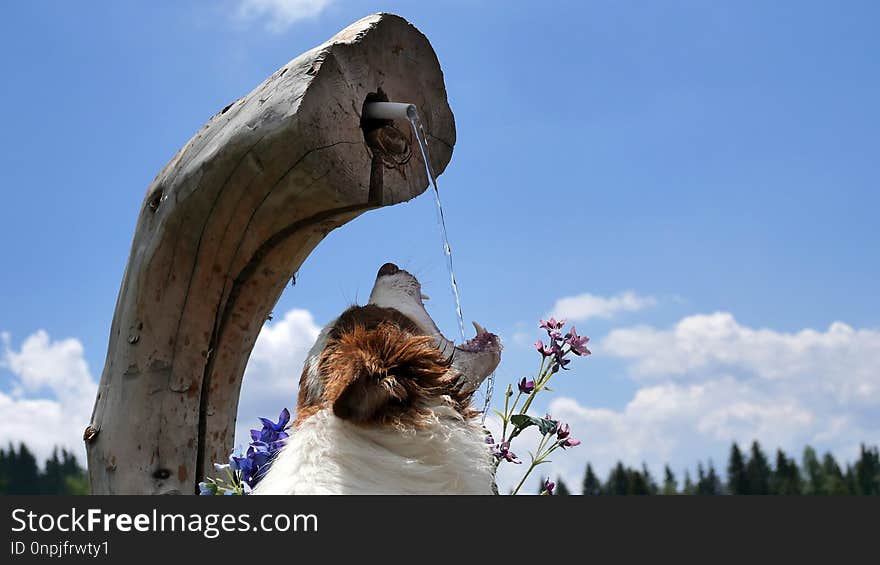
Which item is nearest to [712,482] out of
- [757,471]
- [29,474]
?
[757,471]

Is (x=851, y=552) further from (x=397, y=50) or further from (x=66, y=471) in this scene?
(x=66, y=471)

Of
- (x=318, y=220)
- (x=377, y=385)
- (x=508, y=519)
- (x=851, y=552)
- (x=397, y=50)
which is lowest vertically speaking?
(x=851, y=552)

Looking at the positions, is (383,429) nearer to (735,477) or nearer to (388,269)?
(388,269)

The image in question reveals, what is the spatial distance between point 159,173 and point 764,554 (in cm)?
275

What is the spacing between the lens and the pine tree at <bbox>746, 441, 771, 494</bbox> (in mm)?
61031

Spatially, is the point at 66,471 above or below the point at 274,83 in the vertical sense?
above

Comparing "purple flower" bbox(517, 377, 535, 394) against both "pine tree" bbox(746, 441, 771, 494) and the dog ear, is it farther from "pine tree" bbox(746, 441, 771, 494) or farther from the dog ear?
"pine tree" bbox(746, 441, 771, 494)

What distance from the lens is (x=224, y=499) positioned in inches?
78.0

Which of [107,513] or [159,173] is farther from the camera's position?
[159,173]

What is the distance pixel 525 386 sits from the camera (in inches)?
121

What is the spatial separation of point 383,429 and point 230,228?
5.41 ft

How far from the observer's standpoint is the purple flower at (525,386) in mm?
3072

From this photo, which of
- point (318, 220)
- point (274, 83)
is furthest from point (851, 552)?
point (274, 83)

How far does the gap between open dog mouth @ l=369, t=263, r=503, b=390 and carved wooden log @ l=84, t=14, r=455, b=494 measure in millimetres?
519
